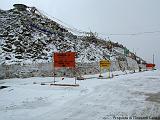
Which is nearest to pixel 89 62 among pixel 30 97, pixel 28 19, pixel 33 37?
pixel 33 37

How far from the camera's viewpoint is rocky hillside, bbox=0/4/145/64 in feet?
120

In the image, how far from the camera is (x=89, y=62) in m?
43.2

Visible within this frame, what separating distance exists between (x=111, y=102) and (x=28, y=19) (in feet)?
131

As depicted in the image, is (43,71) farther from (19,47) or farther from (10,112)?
(10,112)

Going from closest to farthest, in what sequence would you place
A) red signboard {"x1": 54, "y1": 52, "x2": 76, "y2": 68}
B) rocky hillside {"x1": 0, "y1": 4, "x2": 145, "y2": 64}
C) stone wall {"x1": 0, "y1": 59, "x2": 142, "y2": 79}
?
red signboard {"x1": 54, "y1": 52, "x2": 76, "y2": 68}
stone wall {"x1": 0, "y1": 59, "x2": 142, "y2": 79}
rocky hillside {"x1": 0, "y1": 4, "x2": 145, "y2": 64}

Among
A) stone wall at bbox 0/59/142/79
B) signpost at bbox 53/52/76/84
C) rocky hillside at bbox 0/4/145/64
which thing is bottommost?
stone wall at bbox 0/59/142/79

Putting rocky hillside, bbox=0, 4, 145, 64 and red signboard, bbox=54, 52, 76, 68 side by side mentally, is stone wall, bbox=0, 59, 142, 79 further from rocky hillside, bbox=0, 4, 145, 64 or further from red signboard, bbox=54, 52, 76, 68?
red signboard, bbox=54, 52, 76, 68

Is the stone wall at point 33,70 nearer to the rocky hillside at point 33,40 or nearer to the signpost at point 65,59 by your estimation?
the rocky hillside at point 33,40

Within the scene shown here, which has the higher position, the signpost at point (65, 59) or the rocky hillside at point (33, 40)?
the rocky hillside at point (33, 40)

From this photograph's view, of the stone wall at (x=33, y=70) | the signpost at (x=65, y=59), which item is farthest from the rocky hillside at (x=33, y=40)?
the signpost at (x=65, y=59)

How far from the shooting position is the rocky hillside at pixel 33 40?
36709 millimetres

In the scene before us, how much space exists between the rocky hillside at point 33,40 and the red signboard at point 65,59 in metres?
12.7

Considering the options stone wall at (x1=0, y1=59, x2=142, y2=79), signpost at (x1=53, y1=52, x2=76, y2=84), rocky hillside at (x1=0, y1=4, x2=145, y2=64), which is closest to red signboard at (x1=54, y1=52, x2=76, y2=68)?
signpost at (x1=53, y1=52, x2=76, y2=84)

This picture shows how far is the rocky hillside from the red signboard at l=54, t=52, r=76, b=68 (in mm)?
12714
